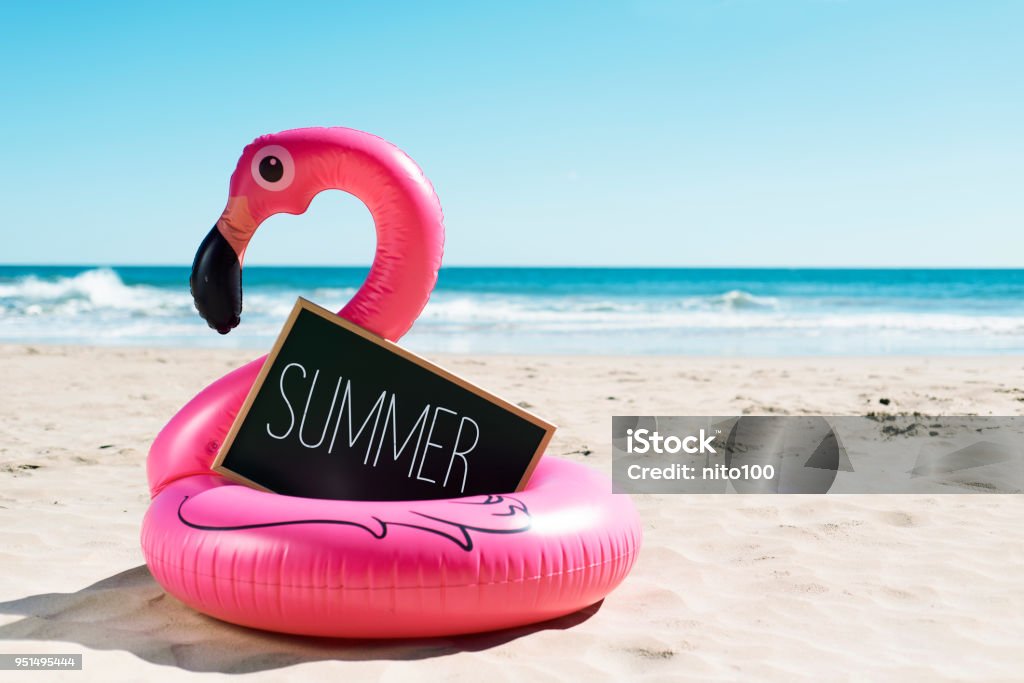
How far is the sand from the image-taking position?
2.91 metres

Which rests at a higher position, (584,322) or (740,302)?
(740,302)

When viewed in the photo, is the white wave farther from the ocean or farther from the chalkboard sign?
the chalkboard sign

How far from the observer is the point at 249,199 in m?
3.76

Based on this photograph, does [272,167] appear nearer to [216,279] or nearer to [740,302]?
[216,279]

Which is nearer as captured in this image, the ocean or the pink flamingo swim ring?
the pink flamingo swim ring

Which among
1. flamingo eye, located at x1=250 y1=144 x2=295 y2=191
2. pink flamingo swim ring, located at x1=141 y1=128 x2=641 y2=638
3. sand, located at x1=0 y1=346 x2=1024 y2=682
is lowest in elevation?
sand, located at x1=0 y1=346 x2=1024 y2=682

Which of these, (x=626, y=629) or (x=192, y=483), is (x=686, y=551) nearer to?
(x=626, y=629)

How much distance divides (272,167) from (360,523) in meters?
1.62

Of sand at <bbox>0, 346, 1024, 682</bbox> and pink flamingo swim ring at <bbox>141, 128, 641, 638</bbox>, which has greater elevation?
pink flamingo swim ring at <bbox>141, 128, 641, 638</bbox>

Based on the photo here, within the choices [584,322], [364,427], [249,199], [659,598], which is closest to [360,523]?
[364,427]

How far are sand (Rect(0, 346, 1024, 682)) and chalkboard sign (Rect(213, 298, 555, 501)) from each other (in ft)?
2.15

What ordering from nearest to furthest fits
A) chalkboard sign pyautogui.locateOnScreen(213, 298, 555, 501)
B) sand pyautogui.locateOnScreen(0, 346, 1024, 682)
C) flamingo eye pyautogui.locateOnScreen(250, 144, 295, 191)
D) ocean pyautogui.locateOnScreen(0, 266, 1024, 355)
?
sand pyautogui.locateOnScreen(0, 346, 1024, 682) → chalkboard sign pyautogui.locateOnScreen(213, 298, 555, 501) → flamingo eye pyautogui.locateOnScreen(250, 144, 295, 191) → ocean pyautogui.locateOnScreen(0, 266, 1024, 355)

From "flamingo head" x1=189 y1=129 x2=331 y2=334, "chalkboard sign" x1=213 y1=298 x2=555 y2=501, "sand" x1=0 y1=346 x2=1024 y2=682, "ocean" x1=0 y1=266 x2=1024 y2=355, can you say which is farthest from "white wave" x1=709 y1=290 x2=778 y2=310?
"flamingo head" x1=189 y1=129 x2=331 y2=334

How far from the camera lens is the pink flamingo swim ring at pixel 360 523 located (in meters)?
2.93
